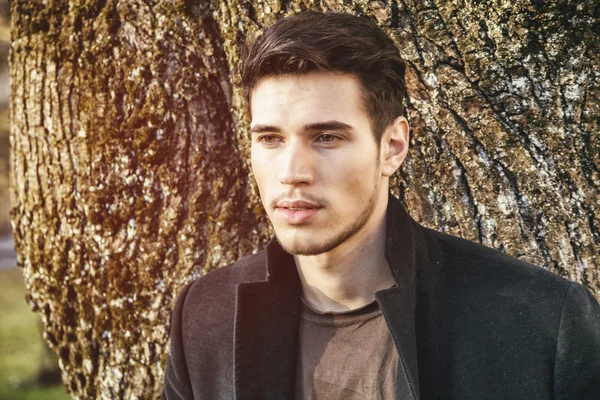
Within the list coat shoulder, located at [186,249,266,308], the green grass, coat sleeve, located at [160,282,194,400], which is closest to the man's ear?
coat shoulder, located at [186,249,266,308]

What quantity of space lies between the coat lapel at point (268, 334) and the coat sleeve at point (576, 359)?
1091 millimetres

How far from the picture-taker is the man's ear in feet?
8.49

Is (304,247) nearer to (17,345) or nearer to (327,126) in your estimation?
(327,126)

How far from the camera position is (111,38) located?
3.03m

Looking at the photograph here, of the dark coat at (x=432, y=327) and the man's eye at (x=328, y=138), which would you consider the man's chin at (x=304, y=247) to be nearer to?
the dark coat at (x=432, y=327)

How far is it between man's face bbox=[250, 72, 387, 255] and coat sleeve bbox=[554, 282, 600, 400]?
89 centimetres

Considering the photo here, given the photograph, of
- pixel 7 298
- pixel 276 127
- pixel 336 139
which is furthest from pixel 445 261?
pixel 7 298

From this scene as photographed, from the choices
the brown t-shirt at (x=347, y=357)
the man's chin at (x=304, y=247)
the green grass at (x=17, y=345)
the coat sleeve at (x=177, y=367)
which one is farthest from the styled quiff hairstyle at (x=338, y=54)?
the green grass at (x=17, y=345)

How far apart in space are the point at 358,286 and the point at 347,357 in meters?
0.31

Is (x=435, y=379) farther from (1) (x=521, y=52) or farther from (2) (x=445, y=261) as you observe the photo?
(1) (x=521, y=52)

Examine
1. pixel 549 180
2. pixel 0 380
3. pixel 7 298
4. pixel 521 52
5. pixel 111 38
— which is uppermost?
pixel 111 38

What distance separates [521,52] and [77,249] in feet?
7.94

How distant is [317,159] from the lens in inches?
94.7

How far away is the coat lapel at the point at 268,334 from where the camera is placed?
2595mm
